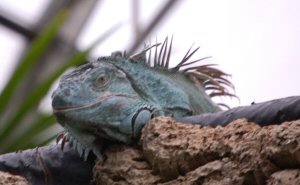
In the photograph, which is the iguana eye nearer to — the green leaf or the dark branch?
the dark branch

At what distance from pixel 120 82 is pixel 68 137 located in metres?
0.21

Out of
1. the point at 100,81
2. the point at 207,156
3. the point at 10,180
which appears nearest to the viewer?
the point at 207,156

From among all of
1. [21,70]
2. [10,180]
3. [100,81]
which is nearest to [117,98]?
[100,81]

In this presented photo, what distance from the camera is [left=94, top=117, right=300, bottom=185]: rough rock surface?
6.46ft

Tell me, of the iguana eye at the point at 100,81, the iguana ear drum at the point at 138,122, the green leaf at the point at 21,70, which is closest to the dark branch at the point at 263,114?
the iguana ear drum at the point at 138,122

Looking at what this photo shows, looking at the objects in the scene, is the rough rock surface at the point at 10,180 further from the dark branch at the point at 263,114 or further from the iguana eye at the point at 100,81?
the dark branch at the point at 263,114

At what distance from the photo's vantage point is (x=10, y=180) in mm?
2379

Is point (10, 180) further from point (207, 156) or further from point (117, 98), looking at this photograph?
point (207, 156)

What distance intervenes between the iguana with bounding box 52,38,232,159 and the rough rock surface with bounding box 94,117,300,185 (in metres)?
0.07

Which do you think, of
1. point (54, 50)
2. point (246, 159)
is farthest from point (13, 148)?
point (54, 50)

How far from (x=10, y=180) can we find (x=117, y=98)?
14.1 inches

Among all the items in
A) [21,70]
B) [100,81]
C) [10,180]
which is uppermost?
[100,81]

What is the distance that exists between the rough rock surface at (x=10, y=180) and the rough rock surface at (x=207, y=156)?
0.20 meters

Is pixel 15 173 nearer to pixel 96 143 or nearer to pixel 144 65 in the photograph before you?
pixel 96 143
